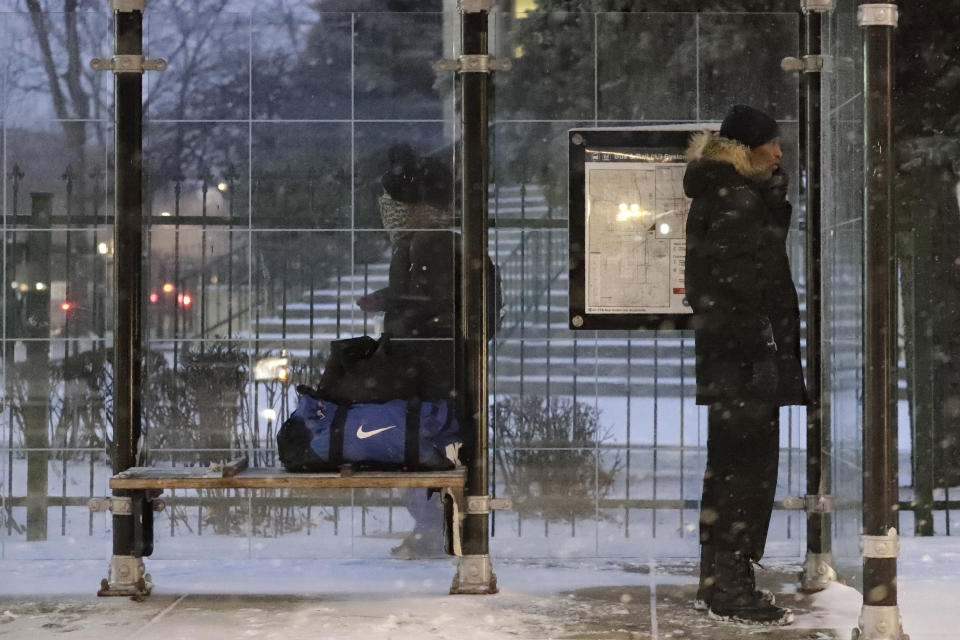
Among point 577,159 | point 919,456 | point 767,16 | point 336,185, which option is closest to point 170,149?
point 336,185

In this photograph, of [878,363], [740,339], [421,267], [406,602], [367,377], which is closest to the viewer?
[878,363]

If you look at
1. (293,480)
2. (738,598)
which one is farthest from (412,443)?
(738,598)

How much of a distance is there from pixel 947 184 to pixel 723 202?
14.1 ft

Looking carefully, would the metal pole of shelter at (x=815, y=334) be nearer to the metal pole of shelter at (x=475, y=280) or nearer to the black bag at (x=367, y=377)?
the metal pole of shelter at (x=475, y=280)

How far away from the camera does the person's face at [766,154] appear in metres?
5.50

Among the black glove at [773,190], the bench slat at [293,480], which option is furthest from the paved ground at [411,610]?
the black glove at [773,190]

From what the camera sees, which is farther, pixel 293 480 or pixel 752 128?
pixel 293 480

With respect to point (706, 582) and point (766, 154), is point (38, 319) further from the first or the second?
point (766, 154)

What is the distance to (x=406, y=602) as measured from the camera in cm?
580

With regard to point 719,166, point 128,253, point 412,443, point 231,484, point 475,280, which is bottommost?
point 231,484

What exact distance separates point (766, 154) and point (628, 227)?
1002 millimetres

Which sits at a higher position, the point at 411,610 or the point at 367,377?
the point at 367,377

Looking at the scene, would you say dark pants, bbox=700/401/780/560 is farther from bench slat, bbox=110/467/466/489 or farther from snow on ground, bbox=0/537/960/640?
bench slat, bbox=110/467/466/489

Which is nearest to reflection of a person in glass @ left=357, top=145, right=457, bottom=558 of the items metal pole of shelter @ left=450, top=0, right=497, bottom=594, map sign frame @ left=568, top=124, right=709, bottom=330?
metal pole of shelter @ left=450, top=0, right=497, bottom=594
